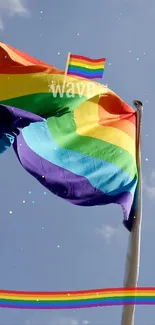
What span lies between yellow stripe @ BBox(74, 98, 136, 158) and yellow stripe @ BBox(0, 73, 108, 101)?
466mm

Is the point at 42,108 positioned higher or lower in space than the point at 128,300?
higher

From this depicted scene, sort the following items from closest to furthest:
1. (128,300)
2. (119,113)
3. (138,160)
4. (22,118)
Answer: (128,300)
(22,118)
(138,160)
(119,113)

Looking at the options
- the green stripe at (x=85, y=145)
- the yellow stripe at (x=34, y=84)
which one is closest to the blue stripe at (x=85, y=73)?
the yellow stripe at (x=34, y=84)

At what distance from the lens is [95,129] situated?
1036 centimetres

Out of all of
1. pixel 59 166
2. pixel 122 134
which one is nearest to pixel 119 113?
pixel 122 134

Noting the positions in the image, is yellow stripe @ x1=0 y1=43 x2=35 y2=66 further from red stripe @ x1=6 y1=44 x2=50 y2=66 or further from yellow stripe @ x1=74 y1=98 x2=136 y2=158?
yellow stripe @ x1=74 y1=98 x2=136 y2=158

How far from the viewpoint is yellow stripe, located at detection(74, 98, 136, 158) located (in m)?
10.1

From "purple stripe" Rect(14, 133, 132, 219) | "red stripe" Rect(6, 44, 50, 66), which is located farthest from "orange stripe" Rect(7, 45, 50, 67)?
"purple stripe" Rect(14, 133, 132, 219)

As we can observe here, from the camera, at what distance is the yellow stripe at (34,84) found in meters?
9.73

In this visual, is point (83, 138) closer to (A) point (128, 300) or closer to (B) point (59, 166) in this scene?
(B) point (59, 166)

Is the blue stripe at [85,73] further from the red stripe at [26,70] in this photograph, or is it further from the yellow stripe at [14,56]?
the yellow stripe at [14,56]

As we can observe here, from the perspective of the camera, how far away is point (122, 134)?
1034 cm

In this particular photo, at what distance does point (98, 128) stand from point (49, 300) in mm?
3743

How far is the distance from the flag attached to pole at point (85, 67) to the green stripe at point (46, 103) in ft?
1.33
